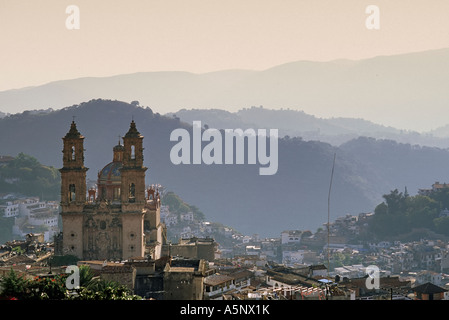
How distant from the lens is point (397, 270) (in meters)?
84.8

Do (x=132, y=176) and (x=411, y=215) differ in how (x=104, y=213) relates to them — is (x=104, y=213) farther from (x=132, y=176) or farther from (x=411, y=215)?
(x=411, y=215)

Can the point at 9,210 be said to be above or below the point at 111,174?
below

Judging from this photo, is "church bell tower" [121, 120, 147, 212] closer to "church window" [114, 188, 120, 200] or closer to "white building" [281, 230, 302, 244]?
"church window" [114, 188, 120, 200]

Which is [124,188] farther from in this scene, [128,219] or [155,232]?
[155,232]

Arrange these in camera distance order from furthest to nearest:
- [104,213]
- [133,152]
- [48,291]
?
[133,152] < [104,213] < [48,291]

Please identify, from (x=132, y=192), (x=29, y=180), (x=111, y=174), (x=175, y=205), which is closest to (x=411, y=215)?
(x=175, y=205)

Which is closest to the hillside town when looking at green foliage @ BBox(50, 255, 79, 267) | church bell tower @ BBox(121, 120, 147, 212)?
green foliage @ BBox(50, 255, 79, 267)

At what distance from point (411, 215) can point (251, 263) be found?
5857 centimetres

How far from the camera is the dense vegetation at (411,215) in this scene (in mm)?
110312

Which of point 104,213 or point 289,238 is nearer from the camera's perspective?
point 104,213

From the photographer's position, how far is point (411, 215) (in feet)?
364
